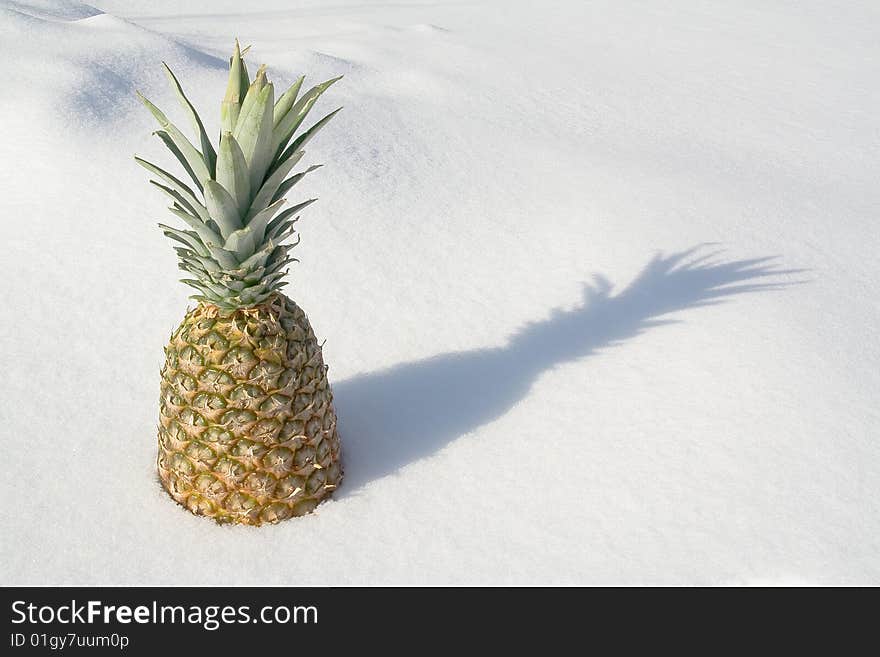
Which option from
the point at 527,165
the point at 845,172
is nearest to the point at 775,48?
the point at 845,172

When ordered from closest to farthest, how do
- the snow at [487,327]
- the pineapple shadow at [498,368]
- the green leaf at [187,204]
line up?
the green leaf at [187,204] < the snow at [487,327] < the pineapple shadow at [498,368]

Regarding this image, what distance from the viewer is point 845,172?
4809mm

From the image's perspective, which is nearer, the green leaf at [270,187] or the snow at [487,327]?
the green leaf at [270,187]

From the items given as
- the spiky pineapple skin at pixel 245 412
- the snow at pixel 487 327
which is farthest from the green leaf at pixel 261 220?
the snow at pixel 487 327

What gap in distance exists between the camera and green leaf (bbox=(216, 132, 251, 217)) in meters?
1.95

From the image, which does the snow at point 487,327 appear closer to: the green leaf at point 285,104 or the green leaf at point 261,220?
the green leaf at point 261,220

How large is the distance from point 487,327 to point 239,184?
147 cm

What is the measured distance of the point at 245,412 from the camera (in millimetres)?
2217

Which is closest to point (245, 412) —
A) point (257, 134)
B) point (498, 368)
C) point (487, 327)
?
point (257, 134)

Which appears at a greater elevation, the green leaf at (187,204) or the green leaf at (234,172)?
the green leaf at (234,172)

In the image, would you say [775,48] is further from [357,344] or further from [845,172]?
[357,344]

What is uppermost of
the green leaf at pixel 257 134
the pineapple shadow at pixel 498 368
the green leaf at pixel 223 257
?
the green leaf at pixel 257 134

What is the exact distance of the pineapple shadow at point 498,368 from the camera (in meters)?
2.81

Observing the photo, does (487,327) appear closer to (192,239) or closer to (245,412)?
A: (245,412)
